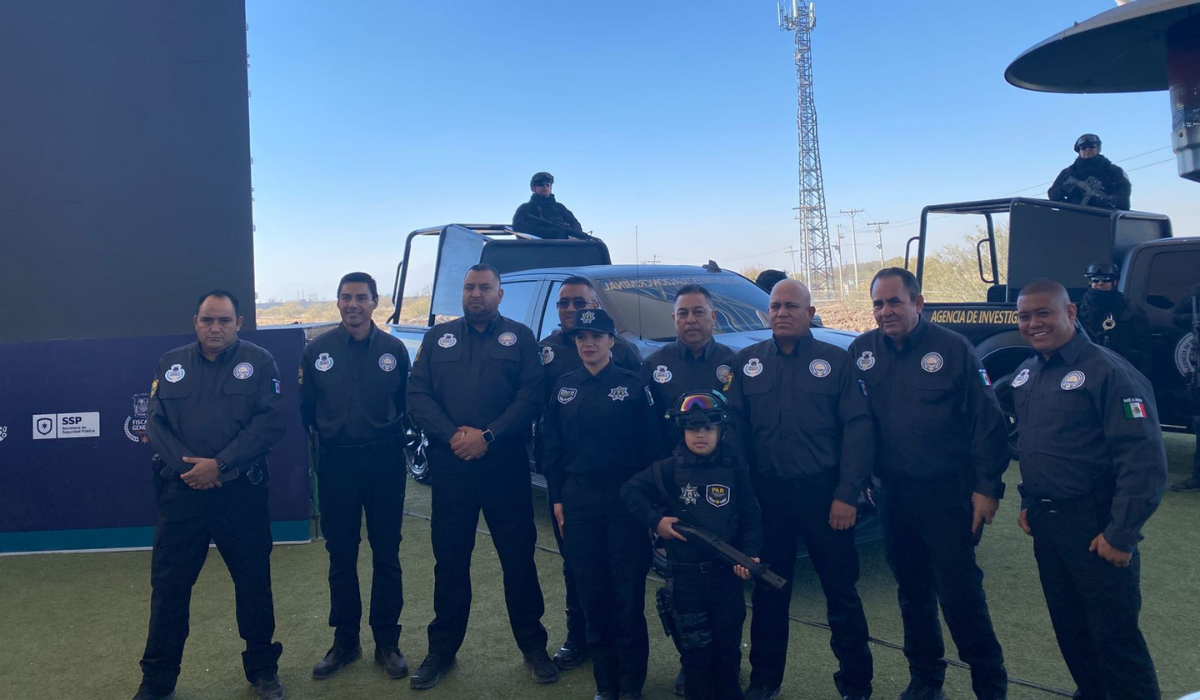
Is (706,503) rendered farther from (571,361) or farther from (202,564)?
(202,564)

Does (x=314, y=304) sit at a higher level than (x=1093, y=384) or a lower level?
higher

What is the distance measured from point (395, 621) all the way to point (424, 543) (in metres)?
2.06

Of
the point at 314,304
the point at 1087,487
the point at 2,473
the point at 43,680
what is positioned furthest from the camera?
the point at 314,304

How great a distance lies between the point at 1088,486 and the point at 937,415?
599 mm

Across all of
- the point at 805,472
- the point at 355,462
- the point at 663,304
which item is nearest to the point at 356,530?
the point at 355,462

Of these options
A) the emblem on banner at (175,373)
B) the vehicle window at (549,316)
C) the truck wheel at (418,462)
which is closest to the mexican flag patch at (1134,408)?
the vehicle window at (549,316)

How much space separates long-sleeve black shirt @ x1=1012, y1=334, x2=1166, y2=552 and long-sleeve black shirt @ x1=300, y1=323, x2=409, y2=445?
2.90 metres

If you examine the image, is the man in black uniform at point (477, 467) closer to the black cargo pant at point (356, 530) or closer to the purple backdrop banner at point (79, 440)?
the black cargo pant at point (356, 530)


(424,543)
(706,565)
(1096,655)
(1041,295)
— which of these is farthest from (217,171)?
(1096,655)

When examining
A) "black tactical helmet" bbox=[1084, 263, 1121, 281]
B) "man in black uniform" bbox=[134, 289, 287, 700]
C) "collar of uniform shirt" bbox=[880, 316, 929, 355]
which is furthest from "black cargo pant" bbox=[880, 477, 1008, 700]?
"black tactical helmet" bbox=[1084, 263, 1121, 281]

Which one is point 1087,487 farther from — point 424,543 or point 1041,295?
point 424,543

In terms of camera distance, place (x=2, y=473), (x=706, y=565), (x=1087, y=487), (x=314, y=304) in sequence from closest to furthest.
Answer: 1. (x=1087, y=487)
2. (x=706, y=565)
3. (x=2, y=473)
4. (x=314, y=304)

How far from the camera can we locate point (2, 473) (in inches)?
235

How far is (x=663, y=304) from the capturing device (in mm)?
5660
